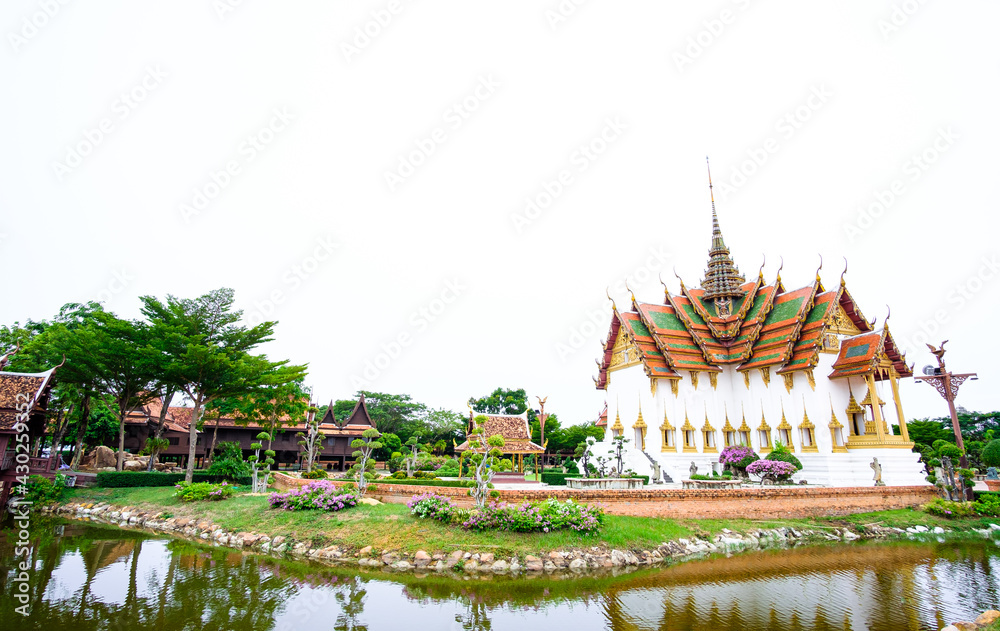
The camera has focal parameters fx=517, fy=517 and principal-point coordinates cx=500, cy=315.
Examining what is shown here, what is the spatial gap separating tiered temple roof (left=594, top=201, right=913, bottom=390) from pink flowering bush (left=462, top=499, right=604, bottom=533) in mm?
13888

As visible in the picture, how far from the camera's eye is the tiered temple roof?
24609mm

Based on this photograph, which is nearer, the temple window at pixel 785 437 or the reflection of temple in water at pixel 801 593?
the reflection of temple in water at pixel 801 593

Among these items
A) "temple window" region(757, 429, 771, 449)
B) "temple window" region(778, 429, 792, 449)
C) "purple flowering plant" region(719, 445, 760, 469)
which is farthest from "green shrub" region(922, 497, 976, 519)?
"temple window" region(757, 429, 771, 449)

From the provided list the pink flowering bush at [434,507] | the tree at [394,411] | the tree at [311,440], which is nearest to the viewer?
the pink flowering bush at [434,507]

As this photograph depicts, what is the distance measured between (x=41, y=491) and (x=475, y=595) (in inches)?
750

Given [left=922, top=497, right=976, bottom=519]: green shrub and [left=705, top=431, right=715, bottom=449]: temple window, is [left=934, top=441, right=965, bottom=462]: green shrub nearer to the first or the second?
[left=922, top=497, right=976, bottom=519]: green shrub

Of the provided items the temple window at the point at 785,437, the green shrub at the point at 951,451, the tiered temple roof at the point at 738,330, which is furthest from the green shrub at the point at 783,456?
the green shrub at the point at 951,451

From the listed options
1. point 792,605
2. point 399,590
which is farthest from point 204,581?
point 792,605

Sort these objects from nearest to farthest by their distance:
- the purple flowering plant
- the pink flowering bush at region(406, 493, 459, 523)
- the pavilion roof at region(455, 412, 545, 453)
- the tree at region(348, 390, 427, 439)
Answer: the pink flowering bush at region(406, 493, 459, 523)
the purple flowering plant
the pavilion roof at region(455, 412, 545, 453)
the tree at region(348, 390, 427, 439)

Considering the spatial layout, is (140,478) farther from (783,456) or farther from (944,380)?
(944,380)

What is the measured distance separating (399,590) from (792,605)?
762cm

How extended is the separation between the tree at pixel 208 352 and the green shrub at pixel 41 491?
4404 millimetres

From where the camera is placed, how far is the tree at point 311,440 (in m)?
24.7

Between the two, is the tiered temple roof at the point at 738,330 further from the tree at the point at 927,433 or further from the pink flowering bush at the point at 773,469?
the tree at the point at 927,433
